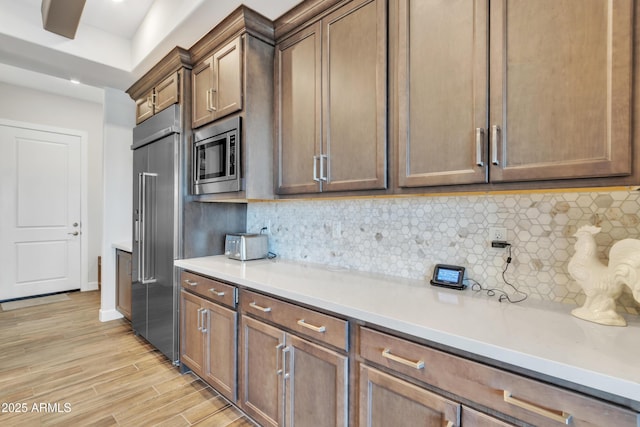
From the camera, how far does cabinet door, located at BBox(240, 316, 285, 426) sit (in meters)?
1.55

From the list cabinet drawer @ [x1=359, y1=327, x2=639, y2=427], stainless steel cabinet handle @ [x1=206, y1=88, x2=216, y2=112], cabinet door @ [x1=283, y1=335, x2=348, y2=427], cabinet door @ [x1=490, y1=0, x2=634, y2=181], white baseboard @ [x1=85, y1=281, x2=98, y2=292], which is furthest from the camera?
white baseboard @ [x1=85, y1=281, x2=98, y2=292]

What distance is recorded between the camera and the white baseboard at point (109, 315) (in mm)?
3461

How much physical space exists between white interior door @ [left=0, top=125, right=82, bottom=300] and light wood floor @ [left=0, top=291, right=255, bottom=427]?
122 centimetres

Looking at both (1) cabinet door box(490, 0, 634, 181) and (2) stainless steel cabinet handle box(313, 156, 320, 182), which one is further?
(2) stainless steel cabinet handle box(313, 156, 320, 182)

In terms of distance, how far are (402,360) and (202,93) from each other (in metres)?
2.25

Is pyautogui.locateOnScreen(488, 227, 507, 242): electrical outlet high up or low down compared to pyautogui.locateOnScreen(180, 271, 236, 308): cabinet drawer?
up

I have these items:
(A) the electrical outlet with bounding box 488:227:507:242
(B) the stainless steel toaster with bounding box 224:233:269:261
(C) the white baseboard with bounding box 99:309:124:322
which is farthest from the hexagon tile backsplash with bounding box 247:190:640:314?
(C) the white baseboard with bounding box 99:309:124:322

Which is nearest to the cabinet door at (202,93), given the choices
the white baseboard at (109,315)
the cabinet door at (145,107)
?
the cabinet door at (145,107)

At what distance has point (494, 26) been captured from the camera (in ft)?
3.81

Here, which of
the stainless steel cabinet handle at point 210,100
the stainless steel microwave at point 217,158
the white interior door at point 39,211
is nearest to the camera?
the stainless steel microwave at point 217,158

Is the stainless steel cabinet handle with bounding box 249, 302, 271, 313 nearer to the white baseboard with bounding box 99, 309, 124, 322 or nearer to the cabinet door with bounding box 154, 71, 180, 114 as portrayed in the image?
the cabinet door with bounding box 154, 71, 180, 114

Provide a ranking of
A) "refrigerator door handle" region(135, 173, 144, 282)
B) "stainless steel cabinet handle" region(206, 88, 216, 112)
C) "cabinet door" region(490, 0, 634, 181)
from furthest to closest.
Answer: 1. "refrigerator door handle" region(135, 173, 144, 282)
2. "stainless steel cabinet handle" region(206, 88, 216, 112)
3. "cabinet door" region(490, 0, 634, 181)

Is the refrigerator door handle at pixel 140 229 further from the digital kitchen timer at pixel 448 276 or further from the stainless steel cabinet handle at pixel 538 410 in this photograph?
the stainless steel cabinet handle at pixel 538 410

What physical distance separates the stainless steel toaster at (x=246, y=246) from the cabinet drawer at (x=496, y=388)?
1347mm
